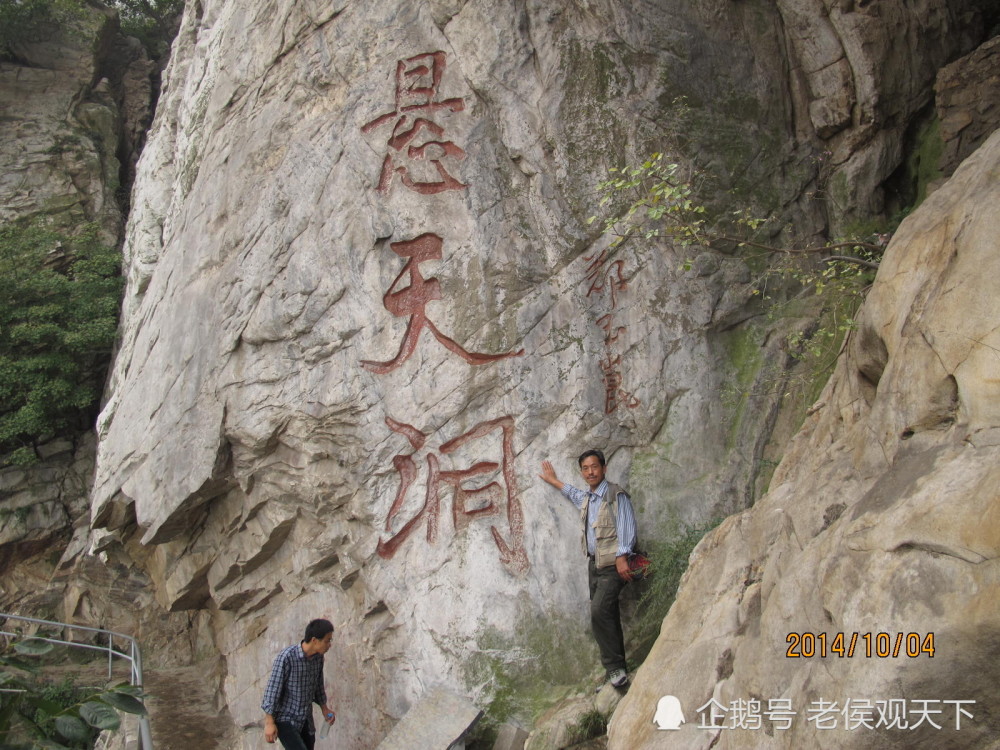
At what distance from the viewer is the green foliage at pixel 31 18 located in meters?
14.5

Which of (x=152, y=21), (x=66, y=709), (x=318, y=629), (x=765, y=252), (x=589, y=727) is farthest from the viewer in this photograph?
(x=152, y=21)

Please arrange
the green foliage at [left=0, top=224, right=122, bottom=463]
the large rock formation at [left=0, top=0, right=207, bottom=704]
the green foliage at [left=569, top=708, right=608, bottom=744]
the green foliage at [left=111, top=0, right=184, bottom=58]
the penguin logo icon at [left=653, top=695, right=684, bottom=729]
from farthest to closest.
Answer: the green foliage at [left=111, top=0, right=184, bottom=58] → the green foliage at [left=0, top=224, right=122, bottom=463] → the large rock formation at [left=0, top=0, right=207, bottom=704] → the green foliage at [left=569, top=708, right=608, bottom=744] → the penguin logo icon at [left=653, top=695, right=684, bottom=729]

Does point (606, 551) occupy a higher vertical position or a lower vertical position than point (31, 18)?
lower

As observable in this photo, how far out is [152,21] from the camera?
54.5 feet

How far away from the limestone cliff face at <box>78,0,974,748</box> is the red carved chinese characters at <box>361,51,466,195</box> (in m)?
0.03

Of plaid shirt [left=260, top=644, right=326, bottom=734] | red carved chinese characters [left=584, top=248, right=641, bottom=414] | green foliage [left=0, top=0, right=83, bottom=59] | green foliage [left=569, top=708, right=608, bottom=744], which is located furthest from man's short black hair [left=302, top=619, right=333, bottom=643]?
green foliage [left=0, top=0, right=83, bottom=59]

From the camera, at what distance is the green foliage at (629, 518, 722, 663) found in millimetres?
5543

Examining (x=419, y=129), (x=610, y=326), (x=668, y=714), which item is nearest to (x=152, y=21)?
(x=419, y=129)

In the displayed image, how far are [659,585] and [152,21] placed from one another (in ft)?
53.8

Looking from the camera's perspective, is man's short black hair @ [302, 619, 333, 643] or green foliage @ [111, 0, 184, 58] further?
green foliage @ [111, 0, 184, 58]

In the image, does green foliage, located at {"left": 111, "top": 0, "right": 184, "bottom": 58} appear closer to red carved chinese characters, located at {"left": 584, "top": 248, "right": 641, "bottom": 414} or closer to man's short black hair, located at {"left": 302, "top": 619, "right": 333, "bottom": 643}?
red carved chinese characters, located at {"left": 584, "top": 248, "right": 641, "bottom": 414}

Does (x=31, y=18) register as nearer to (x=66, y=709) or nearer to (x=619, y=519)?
(x=619, y=519)
